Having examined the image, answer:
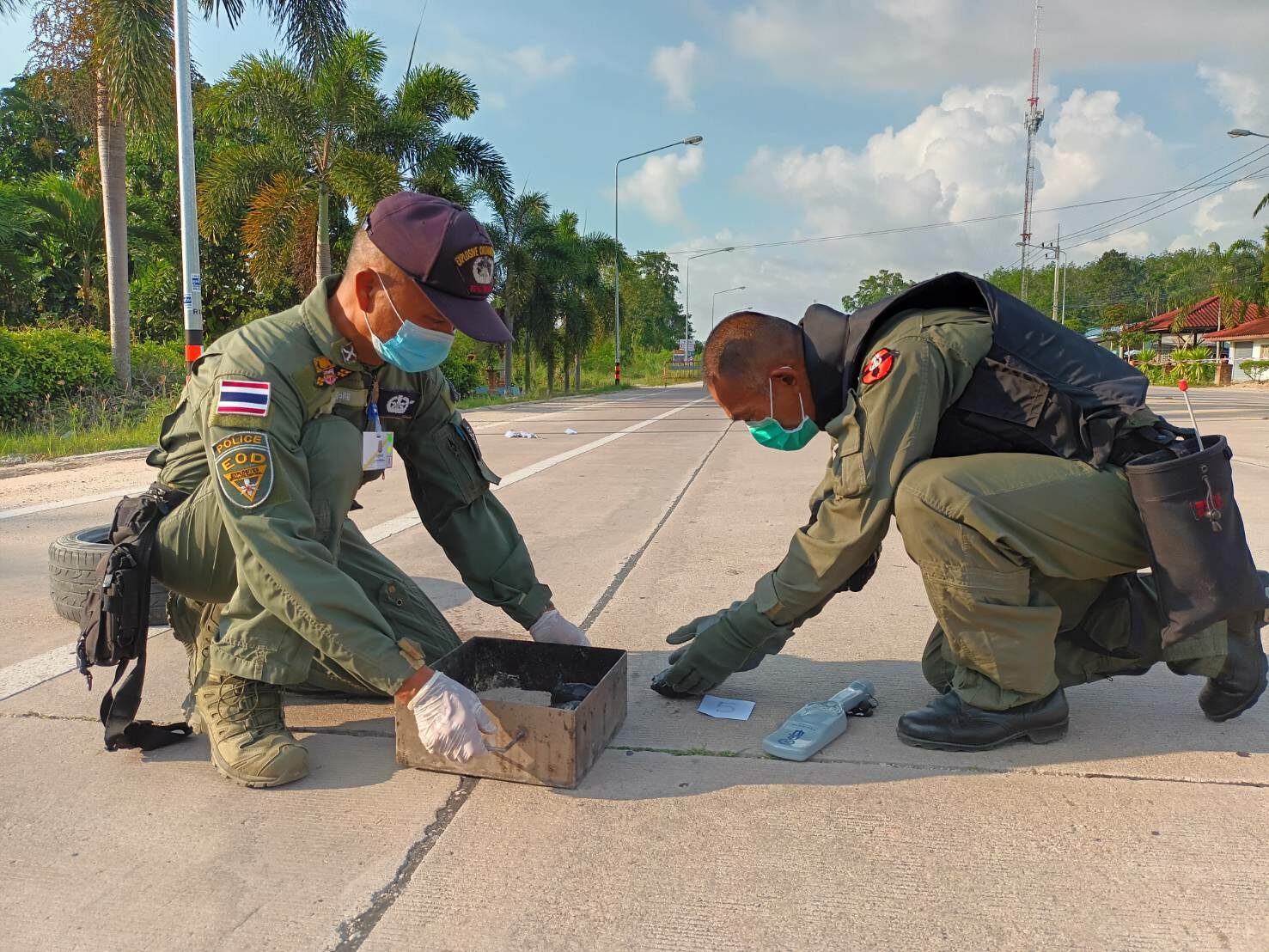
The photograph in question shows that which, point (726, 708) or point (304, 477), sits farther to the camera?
point (726, 708)

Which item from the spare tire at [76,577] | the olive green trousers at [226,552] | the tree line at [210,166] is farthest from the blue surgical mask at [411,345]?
the tree line at [210,166]

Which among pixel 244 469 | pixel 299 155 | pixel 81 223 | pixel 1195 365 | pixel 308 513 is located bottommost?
pixel 308 513

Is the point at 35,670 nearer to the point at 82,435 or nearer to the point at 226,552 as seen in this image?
the point at 226,552

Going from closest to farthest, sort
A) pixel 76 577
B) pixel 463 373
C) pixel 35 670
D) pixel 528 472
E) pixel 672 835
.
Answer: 1. pixel 672 835
2. pixel 35 670
3. pixel 76 577
4. pixel 528 472
5. pixel 463 373

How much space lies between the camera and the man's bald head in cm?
266

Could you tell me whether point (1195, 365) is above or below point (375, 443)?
above

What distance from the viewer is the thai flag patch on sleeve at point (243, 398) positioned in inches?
87.1

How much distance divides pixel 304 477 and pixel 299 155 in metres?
18.3

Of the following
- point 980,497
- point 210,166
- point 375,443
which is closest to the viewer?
point 980,497

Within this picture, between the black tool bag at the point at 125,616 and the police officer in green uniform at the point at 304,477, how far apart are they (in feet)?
0.19

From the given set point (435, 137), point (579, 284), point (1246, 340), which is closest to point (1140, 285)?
point (1246, 340)

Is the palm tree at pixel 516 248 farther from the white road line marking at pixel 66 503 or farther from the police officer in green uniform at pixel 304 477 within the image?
the police officer in green uniform at pixel 304 477

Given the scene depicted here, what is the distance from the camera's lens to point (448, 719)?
84.5 inches

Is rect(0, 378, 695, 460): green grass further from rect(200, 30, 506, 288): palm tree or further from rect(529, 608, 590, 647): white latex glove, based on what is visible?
rect(529, 608, 590, 647): white latex glove
